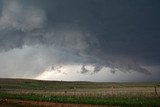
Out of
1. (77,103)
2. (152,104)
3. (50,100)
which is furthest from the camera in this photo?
(50,100)

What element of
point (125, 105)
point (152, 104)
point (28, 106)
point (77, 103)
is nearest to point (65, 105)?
point (77, 103)

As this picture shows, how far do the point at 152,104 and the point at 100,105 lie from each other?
745 centimetres

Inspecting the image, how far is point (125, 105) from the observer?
42.1 m

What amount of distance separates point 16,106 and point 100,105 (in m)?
12.5

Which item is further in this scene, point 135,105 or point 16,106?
point 16,106

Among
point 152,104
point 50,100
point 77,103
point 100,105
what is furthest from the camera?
point 50,100

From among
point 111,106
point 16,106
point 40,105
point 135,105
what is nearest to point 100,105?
point 111,106

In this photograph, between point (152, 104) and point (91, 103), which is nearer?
point (152, 104)

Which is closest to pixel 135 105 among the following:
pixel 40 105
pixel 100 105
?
pixel 100 105

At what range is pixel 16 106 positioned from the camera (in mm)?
45062

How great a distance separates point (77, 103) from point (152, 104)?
39.1 feet

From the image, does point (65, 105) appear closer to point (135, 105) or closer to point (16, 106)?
point (16, 106)

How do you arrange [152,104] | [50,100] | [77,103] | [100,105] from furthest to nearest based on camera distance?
[50,100] < [77,103] < [100,105] < [152,104]

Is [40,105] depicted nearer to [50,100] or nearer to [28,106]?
[28,106]
